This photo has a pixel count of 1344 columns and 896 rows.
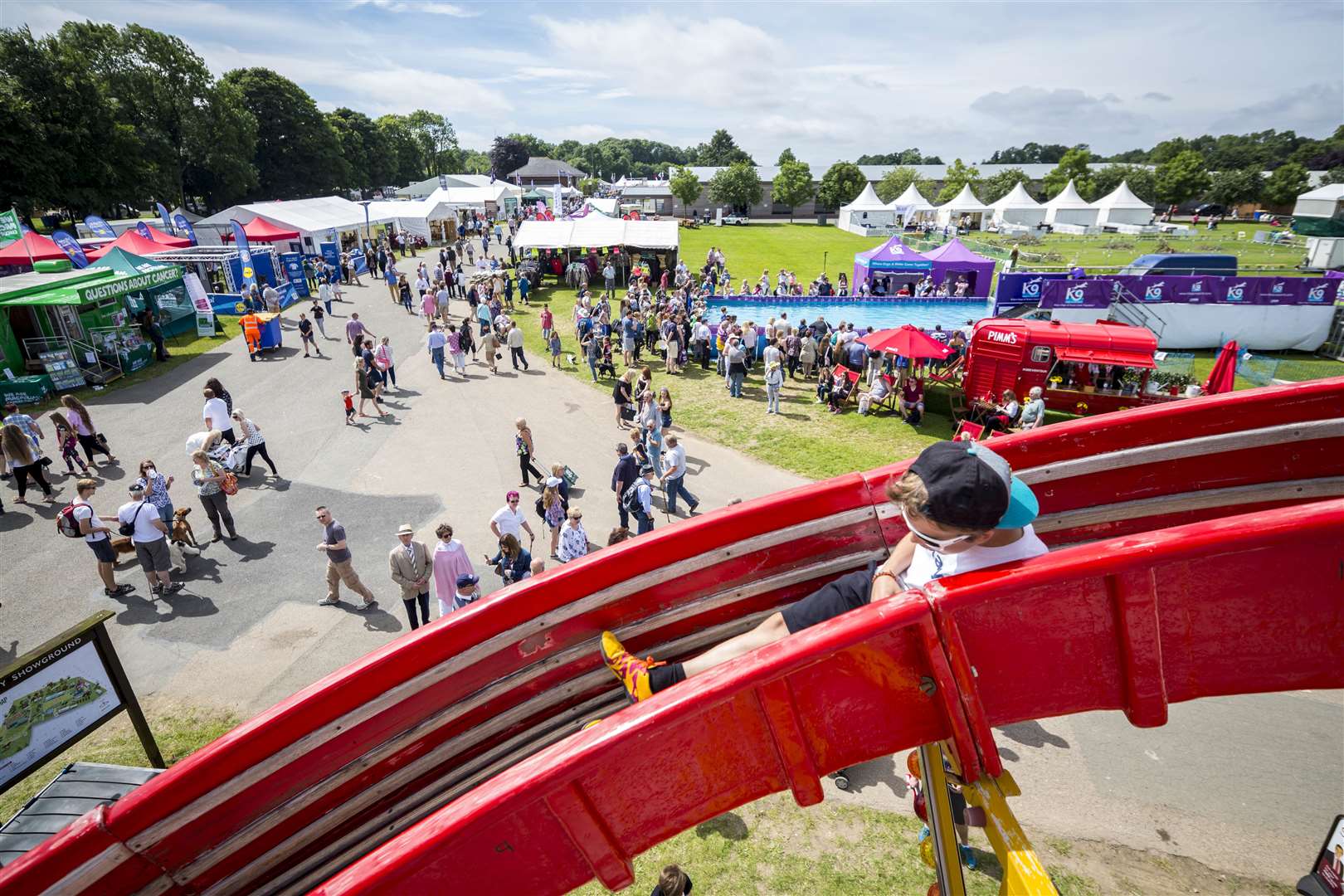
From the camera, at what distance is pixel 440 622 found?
3.19m

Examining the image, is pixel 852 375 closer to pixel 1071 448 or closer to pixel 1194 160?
pixel 1071 448

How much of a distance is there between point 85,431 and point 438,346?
25.7 ft

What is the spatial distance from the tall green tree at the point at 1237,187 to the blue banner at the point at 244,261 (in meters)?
96.6

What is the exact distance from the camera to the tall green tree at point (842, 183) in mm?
75875

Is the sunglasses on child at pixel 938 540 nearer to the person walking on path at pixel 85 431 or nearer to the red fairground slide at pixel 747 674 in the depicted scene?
the red fairground slide at pixel 747 674

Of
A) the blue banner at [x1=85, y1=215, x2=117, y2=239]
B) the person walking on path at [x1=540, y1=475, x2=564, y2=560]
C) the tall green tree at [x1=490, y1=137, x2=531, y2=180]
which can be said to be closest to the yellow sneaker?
the person walking on path at [x1=540, y1=475, x2=564, y2=560]

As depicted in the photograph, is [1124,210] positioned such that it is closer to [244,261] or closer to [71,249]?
[244,261]

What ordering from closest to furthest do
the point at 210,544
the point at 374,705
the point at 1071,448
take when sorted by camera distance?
the point at 374,705 → the point at 1071,448 → the point at 210,544

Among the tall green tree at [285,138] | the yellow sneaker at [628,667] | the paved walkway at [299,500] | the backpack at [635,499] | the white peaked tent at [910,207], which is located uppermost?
the tall green tree at [285,138]

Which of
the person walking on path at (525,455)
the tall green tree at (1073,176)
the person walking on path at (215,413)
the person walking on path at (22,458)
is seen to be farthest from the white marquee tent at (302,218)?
the tall green tree at (1073,176)

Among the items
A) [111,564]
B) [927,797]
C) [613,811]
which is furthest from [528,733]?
[111,564]

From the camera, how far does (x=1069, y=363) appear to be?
14.3m

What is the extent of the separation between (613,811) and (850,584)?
5.15 feet

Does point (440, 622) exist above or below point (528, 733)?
above
